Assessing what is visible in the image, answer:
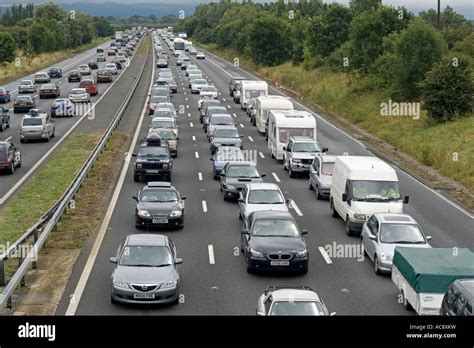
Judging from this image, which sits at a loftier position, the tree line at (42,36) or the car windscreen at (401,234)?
the tree line at (42,36)

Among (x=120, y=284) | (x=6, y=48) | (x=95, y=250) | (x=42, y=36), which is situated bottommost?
(x=95, y=250)

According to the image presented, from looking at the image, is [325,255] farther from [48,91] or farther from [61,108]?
[48,91]

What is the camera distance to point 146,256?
61.6 ft

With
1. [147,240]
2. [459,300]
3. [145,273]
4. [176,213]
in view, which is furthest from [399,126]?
[459,300]

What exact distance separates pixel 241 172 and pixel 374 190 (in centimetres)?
721

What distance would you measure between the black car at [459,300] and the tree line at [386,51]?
38328 mm

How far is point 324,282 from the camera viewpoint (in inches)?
787

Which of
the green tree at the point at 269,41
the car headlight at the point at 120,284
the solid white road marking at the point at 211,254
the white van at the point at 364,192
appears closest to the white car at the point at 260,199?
the white van at the point at 364,192

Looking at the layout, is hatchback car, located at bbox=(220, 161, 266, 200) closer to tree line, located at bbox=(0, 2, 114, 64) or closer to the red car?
the red car

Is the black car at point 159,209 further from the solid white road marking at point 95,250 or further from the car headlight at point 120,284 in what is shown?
the car headlight at point 120,284

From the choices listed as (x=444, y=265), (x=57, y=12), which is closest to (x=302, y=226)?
(x=444, y=265)

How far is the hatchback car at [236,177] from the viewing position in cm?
3061

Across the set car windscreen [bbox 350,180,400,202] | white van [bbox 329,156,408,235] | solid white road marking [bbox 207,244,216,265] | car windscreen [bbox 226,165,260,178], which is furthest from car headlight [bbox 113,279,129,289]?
car windscreen [bbox 226,165,260,178]
